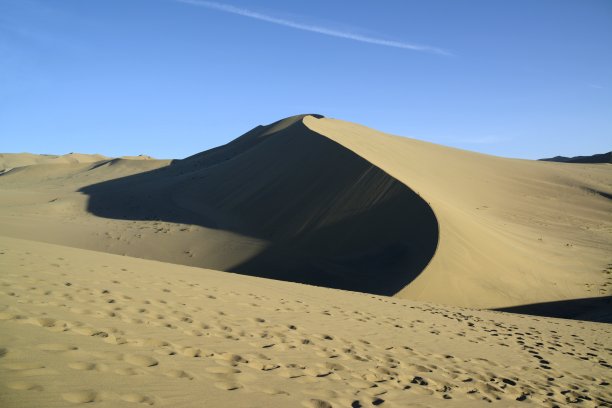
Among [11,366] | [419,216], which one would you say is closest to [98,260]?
[11,366]

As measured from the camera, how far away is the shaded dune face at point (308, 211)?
14.0 metres

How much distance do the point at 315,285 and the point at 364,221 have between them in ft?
12.4

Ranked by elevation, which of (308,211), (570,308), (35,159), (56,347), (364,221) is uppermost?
(35,159)

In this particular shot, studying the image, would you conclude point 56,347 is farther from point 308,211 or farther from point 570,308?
point 308,211

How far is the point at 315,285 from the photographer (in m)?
13.3

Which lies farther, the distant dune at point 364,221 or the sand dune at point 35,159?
the sand dune at point 35,159

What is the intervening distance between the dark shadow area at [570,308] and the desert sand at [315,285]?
50 mm

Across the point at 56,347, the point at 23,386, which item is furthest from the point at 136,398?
the point at 56,347

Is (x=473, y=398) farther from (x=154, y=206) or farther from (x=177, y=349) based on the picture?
(x=154, y=206)

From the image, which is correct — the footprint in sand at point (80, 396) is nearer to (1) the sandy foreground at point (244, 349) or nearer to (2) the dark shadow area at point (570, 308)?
(1) the sandy foreground at point (244, 349)

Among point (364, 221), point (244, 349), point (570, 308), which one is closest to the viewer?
point (244, 349)

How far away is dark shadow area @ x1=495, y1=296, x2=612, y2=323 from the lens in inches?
456

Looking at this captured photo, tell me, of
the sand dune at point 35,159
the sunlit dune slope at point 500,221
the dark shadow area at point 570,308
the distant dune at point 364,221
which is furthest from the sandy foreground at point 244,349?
the sand dune at point 35,159

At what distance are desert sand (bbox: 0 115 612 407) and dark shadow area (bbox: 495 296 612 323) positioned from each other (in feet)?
0.16
